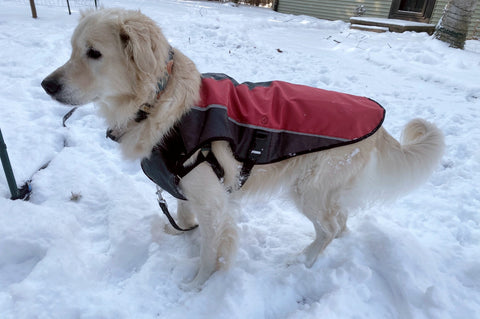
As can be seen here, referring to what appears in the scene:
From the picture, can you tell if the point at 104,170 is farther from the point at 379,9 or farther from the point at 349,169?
the point at 379,9

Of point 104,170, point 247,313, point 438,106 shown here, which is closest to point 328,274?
point 247,313

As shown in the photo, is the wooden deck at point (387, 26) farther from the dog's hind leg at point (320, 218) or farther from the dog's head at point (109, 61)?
the dog's head at point (109, 61)

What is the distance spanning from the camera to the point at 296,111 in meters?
1.84

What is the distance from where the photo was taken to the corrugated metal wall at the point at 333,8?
12727mm

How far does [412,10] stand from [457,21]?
5.97 metres

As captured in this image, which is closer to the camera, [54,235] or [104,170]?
[54,235]

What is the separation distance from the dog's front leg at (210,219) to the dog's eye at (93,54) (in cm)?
81

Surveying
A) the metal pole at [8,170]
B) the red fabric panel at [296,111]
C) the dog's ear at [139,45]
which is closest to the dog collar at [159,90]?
the dog's ear at [139,45]

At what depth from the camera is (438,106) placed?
4219mm

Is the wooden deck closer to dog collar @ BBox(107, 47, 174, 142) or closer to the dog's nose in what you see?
dog collar @ BBox(107, 47, 174, 142)

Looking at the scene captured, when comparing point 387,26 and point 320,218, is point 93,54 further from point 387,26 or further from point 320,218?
point 387,26

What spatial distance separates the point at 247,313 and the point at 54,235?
1378mm

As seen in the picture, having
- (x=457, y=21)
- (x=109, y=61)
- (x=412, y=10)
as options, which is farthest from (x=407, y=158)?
(x=412, y=10)

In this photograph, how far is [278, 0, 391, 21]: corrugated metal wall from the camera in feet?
41.8
